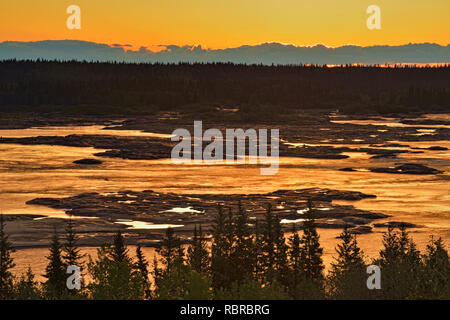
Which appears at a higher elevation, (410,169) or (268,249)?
(268,249)

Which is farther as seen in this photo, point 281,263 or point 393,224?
point 393,224

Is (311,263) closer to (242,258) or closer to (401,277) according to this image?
(242,258)

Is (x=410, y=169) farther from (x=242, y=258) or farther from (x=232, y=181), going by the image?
(x=242, y=258)

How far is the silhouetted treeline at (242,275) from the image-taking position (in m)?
18.2

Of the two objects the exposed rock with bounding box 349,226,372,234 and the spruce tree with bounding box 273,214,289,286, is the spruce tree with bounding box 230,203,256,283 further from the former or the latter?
the exposed rock with bounding box 349,226,372,234

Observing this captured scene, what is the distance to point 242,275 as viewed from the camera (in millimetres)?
22203

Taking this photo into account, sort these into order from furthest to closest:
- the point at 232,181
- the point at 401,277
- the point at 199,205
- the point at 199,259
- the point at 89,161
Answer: the point at 89,161, the point at 232,181, the point at 199,205, the point at 199,259, the point at 401,277

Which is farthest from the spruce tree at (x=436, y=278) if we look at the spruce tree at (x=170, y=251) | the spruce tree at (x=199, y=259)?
the spruce tree at (x=170, y=251)

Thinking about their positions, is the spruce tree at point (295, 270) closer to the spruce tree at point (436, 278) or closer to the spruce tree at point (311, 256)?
the spruce tree at point (311, 256)

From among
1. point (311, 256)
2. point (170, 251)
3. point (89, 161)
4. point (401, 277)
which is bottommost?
point (89, 161)

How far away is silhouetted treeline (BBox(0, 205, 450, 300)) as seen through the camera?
18156 millimetres

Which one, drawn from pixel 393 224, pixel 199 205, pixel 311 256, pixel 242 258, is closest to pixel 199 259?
pixel 242 258

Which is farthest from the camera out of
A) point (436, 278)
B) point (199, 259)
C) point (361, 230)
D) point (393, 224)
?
point (393, 224)
